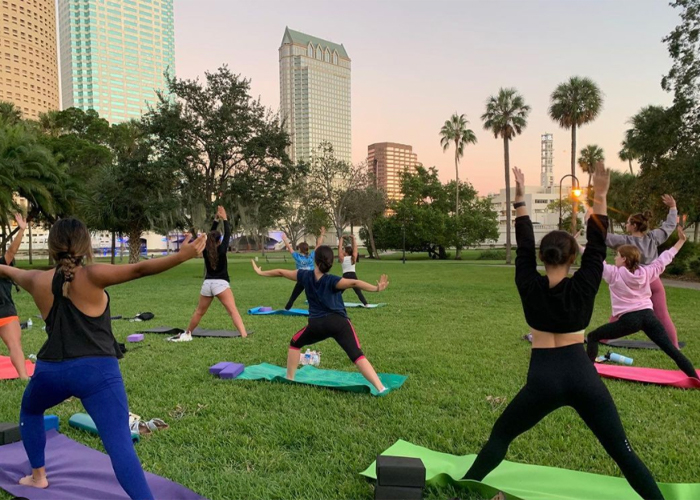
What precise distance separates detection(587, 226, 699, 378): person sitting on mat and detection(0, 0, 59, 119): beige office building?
99998 mm

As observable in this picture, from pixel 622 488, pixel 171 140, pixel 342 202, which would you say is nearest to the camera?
pixel 622 488

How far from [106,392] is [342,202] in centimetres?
4851

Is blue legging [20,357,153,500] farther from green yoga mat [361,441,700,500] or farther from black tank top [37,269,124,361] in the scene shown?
green yoga mat [361,441,700,500]

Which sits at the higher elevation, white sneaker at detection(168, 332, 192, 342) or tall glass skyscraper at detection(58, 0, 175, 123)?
tall glass skyscraper at detection(58, 0, 175, 123)

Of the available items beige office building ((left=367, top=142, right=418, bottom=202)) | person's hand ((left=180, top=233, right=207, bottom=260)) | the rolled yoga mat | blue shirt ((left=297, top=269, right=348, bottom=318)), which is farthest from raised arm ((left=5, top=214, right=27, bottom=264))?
beige office building ((left=367, top=142, right=418, bottom=202))

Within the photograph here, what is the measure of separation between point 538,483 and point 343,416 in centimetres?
201

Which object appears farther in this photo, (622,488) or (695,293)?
(695,293)

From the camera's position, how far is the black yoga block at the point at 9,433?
13.4 ft

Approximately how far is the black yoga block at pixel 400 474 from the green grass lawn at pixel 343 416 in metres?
0.33

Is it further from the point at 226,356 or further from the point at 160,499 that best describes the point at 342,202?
the point at 160,499

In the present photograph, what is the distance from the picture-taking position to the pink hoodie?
222 inches

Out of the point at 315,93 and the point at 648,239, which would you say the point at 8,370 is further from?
the point at 315,93

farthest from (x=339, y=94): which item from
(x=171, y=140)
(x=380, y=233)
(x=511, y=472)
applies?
(x=511, y=472)

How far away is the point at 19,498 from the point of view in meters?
3.02
